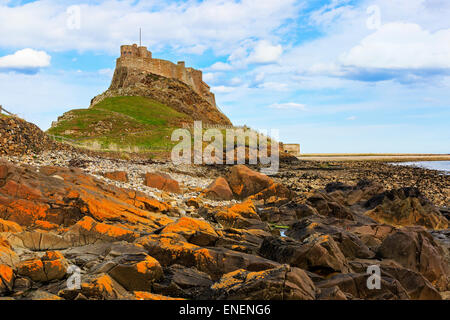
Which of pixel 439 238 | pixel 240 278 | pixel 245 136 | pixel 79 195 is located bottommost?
pixel 439 238

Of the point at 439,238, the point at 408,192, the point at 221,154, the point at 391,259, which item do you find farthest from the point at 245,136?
the point at 391,259

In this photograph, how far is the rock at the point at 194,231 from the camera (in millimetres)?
10258

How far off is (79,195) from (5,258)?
16.3 ft

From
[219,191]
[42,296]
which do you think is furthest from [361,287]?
[219,191]

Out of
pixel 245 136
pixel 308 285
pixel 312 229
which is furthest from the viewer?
pixel 245 136

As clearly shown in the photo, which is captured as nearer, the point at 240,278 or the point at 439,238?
the point at 240,278

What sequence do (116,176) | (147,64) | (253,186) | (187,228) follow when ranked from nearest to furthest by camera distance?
(187,228)
(116,176)
(253,186)
(147,64)

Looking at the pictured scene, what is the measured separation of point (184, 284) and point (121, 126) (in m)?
55.6

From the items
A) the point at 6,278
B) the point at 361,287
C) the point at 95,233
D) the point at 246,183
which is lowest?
the point at 361,287

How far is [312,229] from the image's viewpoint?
43.7 feet

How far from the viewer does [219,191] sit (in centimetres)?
2261

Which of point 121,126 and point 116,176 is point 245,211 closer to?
point 116,176

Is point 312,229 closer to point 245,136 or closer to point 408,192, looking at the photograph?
point 408,192

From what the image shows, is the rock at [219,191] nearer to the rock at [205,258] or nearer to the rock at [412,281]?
the rock at [205,258]
